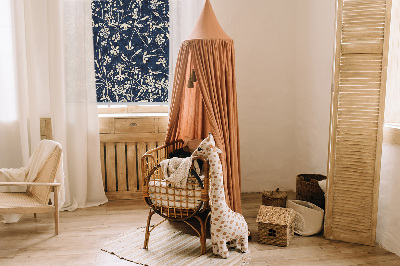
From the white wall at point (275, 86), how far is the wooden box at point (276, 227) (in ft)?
3.26

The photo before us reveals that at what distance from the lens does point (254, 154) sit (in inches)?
165

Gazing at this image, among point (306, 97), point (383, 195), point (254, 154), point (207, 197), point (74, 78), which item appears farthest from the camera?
point (254, 154)

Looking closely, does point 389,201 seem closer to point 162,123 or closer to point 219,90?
point 219,90

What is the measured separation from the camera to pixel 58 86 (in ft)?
11.6

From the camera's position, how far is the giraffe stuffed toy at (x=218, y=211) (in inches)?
99.1

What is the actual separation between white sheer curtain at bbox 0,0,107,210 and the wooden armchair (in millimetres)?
563

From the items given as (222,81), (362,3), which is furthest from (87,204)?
(362,3)

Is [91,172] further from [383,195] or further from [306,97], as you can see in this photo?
[383,195]

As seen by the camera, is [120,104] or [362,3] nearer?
[362,3]

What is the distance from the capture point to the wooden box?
2.80 meters

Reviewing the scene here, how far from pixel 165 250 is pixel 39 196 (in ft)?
3.85

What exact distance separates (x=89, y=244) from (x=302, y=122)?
2.52 metres

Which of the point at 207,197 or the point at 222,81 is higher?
the point at 222,81

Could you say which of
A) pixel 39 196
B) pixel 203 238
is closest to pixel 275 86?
pixel 203 238
